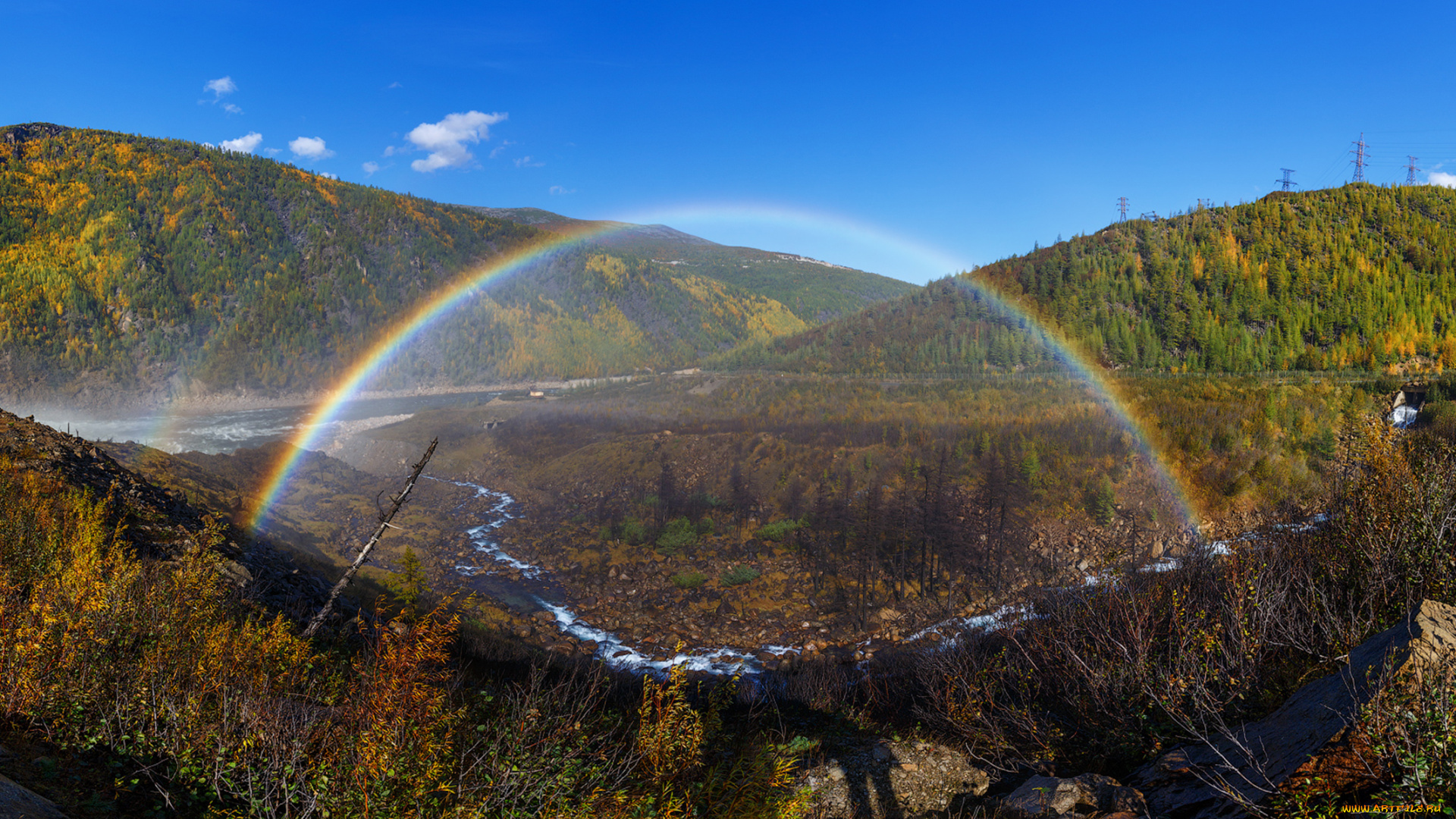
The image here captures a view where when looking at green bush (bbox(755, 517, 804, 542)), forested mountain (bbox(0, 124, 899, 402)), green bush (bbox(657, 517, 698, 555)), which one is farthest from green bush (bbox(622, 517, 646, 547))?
forested mountain (bbox(0, 124, 899, 402))

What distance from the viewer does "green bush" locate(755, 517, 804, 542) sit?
2794 centimetres

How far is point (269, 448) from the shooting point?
42531 millimetres

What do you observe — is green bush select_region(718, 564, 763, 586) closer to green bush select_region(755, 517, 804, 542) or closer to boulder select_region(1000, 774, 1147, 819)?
green bush select_region(755, 517, 804, 542)

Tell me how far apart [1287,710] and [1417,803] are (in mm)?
2783

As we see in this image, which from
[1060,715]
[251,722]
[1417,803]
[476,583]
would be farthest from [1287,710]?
[476,583]

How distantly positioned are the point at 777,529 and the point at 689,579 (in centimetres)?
536

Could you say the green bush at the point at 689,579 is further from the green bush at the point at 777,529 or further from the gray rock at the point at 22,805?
the gray rock at the point at 22,805

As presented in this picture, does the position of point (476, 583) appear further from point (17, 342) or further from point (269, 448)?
point (17, 342)

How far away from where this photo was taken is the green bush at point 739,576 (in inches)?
962

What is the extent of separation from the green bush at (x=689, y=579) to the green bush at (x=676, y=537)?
7.32ft

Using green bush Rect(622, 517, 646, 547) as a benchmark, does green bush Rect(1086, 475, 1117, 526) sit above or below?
above

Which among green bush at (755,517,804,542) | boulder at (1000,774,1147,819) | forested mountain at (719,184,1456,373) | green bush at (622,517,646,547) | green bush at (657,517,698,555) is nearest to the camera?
boulder at (1000,774,1147,819)

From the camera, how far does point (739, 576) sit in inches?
971

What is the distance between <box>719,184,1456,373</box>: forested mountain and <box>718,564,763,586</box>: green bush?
35012mm
